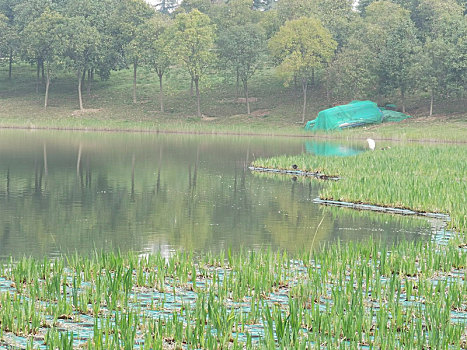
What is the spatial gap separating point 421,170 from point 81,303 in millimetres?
22511

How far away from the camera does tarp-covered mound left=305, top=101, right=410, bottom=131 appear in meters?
68.6

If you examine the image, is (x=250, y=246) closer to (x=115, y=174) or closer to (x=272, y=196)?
(x=272, y=196)

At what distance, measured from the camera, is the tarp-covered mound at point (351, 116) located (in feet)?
225

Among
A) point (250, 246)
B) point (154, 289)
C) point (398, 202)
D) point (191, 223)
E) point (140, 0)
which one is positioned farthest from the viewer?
point (140, 0)

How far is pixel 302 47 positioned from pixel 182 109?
16919 millimetres

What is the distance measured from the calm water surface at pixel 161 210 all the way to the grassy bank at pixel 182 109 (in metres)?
31.8

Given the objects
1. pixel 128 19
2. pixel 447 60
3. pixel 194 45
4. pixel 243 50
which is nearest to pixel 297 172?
pixel 447 60

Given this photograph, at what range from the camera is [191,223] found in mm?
19453

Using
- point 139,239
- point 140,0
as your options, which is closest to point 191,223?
point 139,239

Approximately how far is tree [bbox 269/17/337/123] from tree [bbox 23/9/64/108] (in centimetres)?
2645

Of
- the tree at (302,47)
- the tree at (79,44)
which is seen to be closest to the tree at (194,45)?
the tree at (302,47)

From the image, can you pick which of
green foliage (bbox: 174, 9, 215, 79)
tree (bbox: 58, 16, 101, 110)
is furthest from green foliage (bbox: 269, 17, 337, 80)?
tree (bbox: 58, 16, 101, 110)

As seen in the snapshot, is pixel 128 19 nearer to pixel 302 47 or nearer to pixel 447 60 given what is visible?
pixel 302 47

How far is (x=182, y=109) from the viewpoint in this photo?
87875mm
